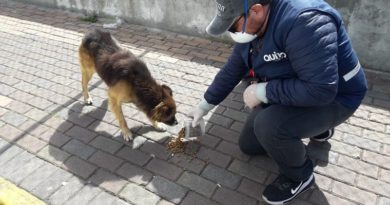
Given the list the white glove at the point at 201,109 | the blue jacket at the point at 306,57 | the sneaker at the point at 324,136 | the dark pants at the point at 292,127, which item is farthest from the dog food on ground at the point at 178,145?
the sneaker at the point at 324,136

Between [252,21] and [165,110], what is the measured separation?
1441 millimetres

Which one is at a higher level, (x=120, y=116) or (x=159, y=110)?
(x=159, y=110)

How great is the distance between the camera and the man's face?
2531 millimetres

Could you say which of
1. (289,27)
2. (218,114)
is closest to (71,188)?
(218,114)

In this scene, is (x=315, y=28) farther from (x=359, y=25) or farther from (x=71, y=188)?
(x=359, y=25)

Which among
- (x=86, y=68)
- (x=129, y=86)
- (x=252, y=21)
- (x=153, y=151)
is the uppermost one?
(x=252, y=21)

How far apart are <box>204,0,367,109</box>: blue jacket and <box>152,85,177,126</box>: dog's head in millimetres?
1060

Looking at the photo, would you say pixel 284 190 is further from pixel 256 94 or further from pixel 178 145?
pixel 178 145

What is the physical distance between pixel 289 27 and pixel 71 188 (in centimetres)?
250

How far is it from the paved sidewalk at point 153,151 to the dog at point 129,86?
39 centimetres

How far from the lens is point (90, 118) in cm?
440

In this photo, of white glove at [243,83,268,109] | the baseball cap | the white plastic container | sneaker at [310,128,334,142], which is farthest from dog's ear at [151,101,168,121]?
sneaker at [310,128,334,142]

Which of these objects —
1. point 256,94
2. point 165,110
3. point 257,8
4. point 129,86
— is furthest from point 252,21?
point 129,86

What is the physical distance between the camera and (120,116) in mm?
3934
